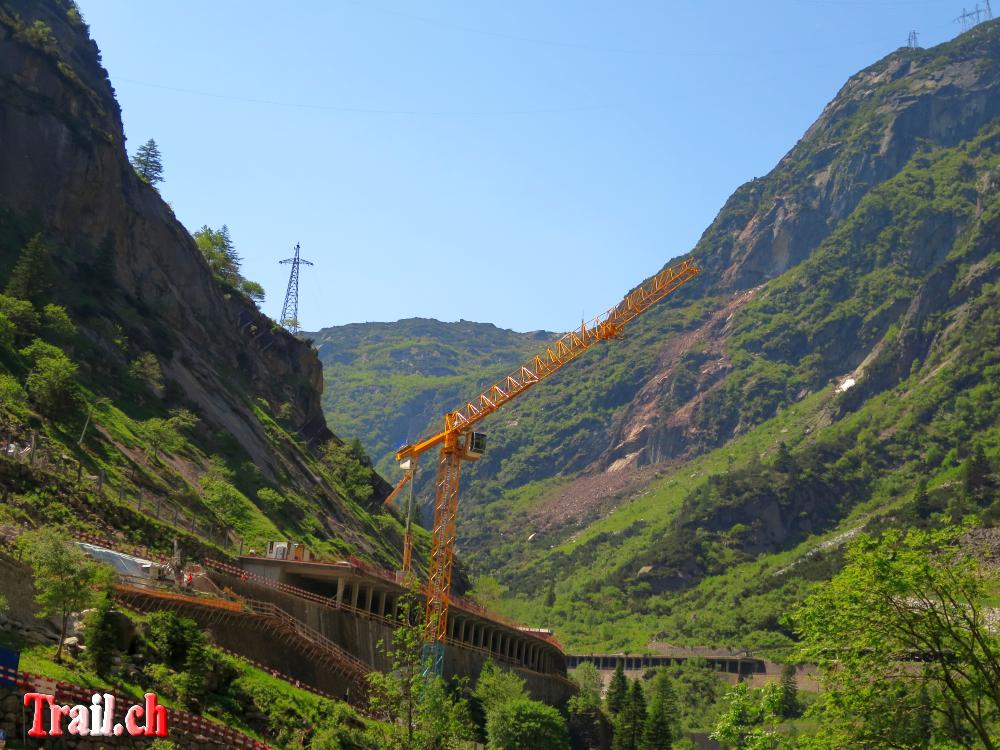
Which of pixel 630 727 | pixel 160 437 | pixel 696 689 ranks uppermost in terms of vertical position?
pixel 160 437

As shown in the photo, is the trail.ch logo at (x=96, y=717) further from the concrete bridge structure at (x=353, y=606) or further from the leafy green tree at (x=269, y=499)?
the leafy green tree at (x=269, y=499)

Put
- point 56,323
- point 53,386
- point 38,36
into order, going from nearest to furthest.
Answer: point 53,386
point 56,323
point 38,36

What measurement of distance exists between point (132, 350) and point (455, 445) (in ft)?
108

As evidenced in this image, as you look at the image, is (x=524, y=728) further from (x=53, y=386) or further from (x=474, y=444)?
(x=53, y=386)

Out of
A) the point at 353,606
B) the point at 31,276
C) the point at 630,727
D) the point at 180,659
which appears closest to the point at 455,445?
the point at 353,606

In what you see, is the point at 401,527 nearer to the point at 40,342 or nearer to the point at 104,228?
the point at 104,228

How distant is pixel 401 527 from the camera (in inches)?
5605

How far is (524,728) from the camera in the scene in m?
77.6

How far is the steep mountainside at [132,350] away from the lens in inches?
3497

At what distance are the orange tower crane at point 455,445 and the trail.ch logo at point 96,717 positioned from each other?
48.0 metres

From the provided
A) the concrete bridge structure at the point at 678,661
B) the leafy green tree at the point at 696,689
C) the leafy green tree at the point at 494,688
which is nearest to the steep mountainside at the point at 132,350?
the leafy green tree at the point at 494,688

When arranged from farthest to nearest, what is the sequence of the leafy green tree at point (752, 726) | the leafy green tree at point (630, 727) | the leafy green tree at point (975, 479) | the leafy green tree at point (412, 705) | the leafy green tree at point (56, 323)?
the leafy green tree at point (975, 479) → the leafy green tree at point (56, 323) → the leafy green tree at point (630, 727) → the leafy green tree at point (412, 705) → the leafy green tree at point (752, 726)

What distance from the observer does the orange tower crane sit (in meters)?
91.2

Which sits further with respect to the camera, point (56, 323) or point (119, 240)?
point (119, 240)
